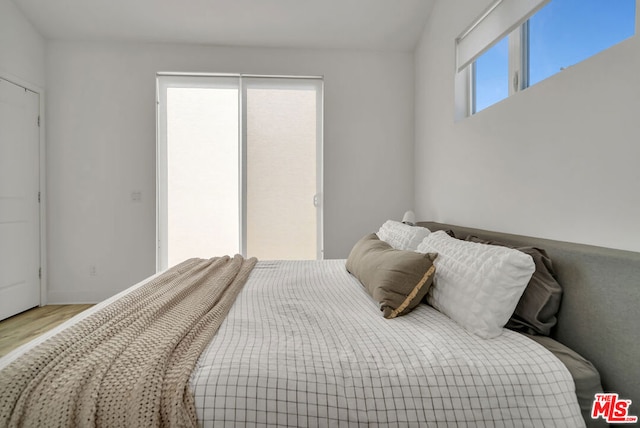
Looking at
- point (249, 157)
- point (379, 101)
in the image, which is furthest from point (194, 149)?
point (379, 101)

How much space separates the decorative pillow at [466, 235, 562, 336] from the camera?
1243mm

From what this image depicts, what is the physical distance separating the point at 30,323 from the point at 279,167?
2526 mm

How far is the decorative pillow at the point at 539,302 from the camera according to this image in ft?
4.08

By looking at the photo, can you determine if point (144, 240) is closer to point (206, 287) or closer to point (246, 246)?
point (246, 246)

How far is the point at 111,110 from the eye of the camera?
3.50 metres

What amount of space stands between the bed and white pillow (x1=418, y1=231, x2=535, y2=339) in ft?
0.18

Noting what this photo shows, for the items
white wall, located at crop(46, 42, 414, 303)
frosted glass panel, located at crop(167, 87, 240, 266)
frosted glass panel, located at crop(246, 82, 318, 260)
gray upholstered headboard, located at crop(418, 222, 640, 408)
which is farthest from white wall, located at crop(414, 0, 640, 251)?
frosted glass panel, located at crop(167, 87, 240, 266)

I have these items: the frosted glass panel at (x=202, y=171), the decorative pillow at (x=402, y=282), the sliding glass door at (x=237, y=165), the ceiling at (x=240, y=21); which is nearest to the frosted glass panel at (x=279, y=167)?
the sliding glass door at (x=237, y=165)

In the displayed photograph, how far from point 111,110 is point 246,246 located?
1.86 metres

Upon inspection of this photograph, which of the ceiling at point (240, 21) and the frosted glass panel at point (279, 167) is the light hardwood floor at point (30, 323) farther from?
the ceiling at point (240, 21)

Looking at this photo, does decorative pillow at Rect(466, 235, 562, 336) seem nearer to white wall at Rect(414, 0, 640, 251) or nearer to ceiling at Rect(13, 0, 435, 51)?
white wall at Rect(414, 0, 640, 251)

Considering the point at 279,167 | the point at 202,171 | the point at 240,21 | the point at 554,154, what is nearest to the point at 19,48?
the point at 202,171

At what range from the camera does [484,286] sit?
1.24m

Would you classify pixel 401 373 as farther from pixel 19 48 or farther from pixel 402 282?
pixel 19 48
